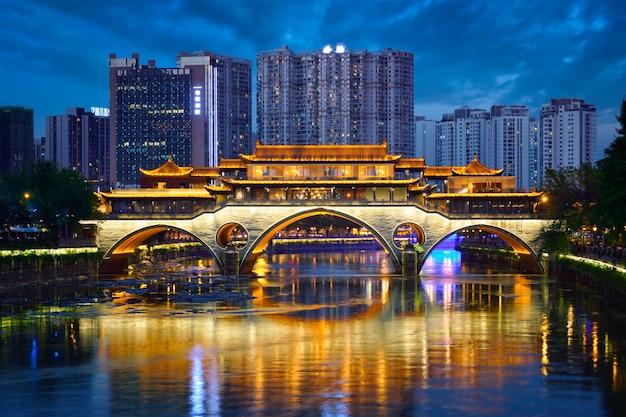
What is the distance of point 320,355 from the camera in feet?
99.2

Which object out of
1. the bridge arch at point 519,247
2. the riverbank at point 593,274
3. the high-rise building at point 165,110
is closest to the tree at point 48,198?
the bridge arch at point 519,247

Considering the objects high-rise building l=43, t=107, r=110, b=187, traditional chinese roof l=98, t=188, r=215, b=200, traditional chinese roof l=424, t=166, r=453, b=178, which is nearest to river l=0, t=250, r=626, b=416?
traditional chinese roof l=98, t=188, r=215, b=200

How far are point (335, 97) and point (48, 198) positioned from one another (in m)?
102

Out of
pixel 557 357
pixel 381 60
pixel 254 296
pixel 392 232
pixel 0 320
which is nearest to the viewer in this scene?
pixel 557 357

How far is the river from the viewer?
909 inches

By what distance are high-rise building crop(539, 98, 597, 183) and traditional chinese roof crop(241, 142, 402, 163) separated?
109m

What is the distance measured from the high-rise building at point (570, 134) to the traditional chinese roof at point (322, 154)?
4289 inches

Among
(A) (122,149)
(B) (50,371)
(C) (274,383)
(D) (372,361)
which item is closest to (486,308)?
(D) (372,361)

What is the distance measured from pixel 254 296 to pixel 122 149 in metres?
134

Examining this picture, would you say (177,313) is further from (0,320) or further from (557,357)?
(557,357)

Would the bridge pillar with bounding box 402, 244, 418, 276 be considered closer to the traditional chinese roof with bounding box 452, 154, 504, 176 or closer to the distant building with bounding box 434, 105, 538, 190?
the traditional chinese roof with bounding box 452, 154, 504, 176

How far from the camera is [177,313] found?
4309cm

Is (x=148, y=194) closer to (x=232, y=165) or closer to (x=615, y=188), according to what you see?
(x=232, y=165)

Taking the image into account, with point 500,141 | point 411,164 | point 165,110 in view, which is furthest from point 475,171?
point 165,110
